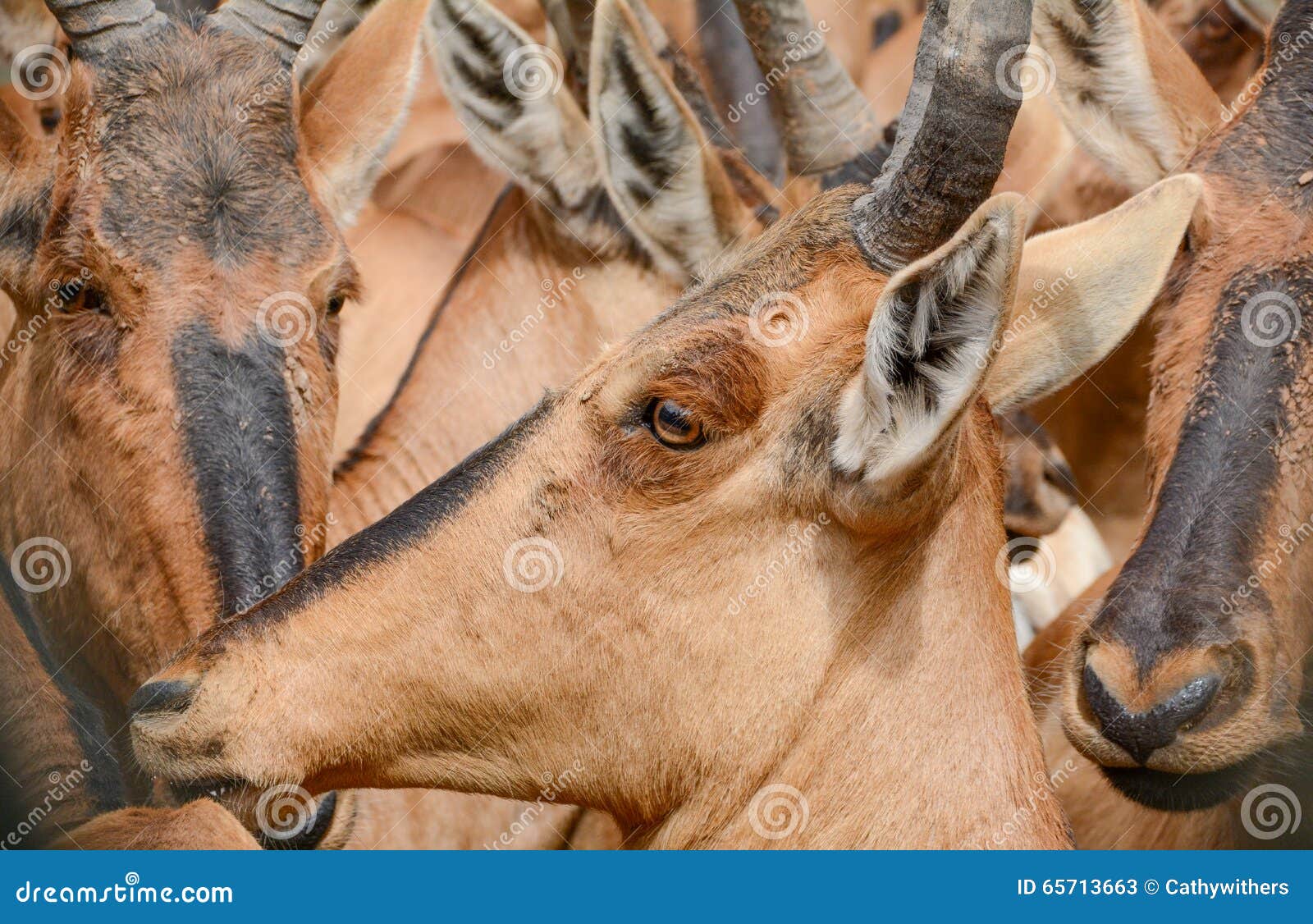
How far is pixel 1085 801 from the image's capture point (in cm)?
572

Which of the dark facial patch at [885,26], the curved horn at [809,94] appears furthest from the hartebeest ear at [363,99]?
the dark facial patch at [885,26]

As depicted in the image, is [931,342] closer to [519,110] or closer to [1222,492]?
[1222,492]

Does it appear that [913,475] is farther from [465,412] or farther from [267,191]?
[465,412]

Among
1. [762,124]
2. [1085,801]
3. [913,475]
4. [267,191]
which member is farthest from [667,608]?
[762,124]

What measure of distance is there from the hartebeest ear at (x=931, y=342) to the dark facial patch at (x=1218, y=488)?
1.37 m

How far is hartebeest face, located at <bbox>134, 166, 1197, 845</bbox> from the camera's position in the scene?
364 centimetres

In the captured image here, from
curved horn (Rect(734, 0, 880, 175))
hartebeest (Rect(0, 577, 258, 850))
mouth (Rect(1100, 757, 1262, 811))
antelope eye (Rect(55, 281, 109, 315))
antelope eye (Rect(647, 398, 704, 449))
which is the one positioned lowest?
mouth (Rect(1100, 757, 1262, 811))

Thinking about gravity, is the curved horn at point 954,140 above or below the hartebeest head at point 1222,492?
above

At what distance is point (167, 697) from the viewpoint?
3586 mm

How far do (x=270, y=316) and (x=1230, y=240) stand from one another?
3.38 meters

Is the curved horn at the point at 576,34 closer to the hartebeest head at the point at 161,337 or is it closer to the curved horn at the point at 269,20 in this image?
the curved horn at the point at 269,20

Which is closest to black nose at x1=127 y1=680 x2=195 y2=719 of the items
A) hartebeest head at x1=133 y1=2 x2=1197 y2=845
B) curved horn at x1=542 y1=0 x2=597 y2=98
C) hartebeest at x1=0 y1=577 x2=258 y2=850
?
hartebeest head at x1=133 y1=2 x2=1197 y2=845

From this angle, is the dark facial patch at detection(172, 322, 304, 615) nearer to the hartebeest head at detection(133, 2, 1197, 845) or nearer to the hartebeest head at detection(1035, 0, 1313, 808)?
the hartebeest head at detection(133, 2, 1197, 845)

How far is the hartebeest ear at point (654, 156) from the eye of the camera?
625 centimetres
